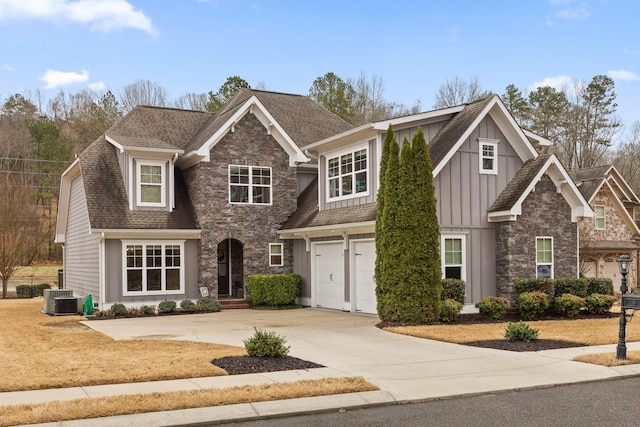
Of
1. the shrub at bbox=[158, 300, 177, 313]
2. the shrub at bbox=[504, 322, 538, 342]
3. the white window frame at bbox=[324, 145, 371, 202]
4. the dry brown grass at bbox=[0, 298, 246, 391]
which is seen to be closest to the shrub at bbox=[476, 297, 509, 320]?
the shrub at bbox=[504, 322, 538, 342]

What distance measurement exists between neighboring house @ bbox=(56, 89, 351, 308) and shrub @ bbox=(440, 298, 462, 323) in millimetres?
8414

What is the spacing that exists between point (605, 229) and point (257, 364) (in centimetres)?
2703

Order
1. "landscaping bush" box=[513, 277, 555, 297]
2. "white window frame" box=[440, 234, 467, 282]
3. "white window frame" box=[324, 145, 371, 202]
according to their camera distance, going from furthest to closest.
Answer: "white window frame" box=[324, 145, 371, 202]
"white window frame" box=[440, 234, 467, 282]
"landscaping bush" box=[513, 277, 555, 297]

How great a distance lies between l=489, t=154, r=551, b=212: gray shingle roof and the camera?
20.1 metres

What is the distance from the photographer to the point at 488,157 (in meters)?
20.8

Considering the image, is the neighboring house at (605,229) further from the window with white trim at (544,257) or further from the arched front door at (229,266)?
the arched front door at (229,266)

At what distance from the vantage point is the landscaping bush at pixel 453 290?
733 inches

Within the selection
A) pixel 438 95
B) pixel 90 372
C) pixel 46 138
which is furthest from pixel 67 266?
pixel 438 95

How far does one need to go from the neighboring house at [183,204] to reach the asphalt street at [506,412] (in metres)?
15.1

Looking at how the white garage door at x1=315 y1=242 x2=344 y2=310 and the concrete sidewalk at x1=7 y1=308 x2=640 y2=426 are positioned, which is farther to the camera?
the white garage door at x1=315 y1=242 x2=344 y2=310

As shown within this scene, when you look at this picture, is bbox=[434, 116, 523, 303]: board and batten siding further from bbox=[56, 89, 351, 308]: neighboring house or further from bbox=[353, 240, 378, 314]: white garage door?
bbox=[56, 89, 351, 308]: neighboring house

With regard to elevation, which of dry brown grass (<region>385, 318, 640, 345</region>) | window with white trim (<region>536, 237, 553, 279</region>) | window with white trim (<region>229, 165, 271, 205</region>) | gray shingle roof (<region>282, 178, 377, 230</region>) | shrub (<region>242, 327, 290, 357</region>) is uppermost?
window with white trim (<region>229, 165, 271, 205</region>)

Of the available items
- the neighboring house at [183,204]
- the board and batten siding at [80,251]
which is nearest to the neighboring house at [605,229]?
the neighboring house at [183,204]

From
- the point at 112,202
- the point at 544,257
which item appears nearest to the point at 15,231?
the point at 112,202
